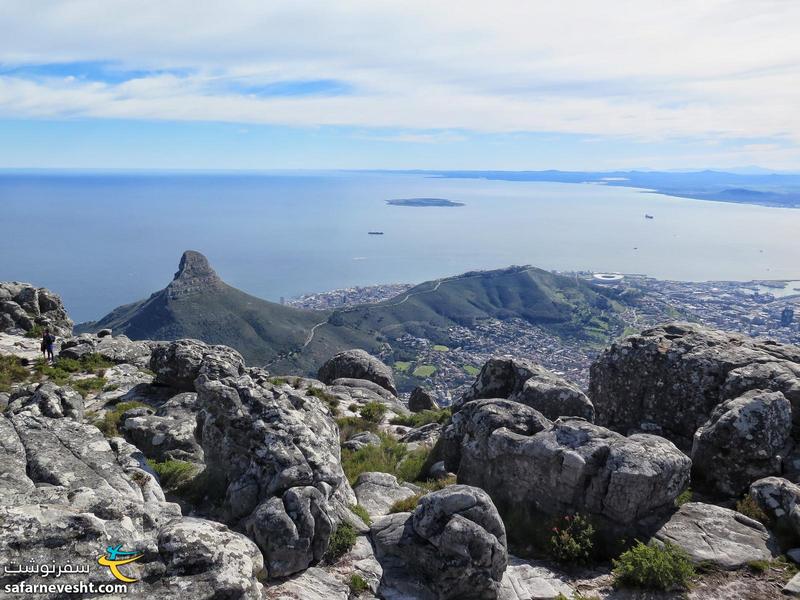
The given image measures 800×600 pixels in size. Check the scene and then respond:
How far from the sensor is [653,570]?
36.3 feet

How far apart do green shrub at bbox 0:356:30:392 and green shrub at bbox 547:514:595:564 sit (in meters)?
27.2

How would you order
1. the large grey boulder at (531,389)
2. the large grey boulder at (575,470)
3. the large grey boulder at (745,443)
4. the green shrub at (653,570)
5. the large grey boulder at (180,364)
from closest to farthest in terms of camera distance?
the green shrub at (653,570)
the large grey boulder at (575,470)
the large grey boulder at (745,443)
the large grey boulder at (531,389)
the large grey boulder at (180,364)

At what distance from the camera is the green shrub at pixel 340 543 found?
11414 millimetres

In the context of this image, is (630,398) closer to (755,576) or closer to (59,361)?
(755,576)

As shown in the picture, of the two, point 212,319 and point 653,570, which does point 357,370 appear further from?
point 212,319

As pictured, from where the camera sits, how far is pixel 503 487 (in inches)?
563

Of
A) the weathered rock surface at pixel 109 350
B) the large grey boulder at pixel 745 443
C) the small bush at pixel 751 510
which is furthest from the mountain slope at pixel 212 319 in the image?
the small bush at pixel 751 510

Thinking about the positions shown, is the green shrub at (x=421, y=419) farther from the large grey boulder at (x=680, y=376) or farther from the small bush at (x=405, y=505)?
the small bush at (x=405, y=505)

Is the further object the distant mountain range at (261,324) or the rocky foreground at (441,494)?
the distant mountain range at (261,324)

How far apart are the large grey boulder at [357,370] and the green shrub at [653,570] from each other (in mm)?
29368

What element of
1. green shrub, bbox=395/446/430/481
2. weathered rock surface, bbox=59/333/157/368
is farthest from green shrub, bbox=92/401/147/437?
weathered rock surface, bbox=59/333/157/368

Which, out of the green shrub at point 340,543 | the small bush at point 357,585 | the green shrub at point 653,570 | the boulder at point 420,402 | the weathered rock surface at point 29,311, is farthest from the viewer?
the weathered rock surface at point 29,311

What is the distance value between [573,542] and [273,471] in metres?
7.30

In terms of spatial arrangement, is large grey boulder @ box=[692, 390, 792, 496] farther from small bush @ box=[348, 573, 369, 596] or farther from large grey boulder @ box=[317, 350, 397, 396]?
large grey boulder @ box=[317, 350, 397, 396]
